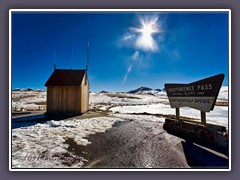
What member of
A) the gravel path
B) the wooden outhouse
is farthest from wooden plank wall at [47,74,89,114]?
the gravel path

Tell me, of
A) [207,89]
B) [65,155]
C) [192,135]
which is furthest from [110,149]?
[207,89]

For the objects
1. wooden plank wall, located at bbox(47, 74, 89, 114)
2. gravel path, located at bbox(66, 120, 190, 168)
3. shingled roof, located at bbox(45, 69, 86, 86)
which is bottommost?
gravel path, located at bbox(66, 120, 190, 168)

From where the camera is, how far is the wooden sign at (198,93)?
13.2 ft

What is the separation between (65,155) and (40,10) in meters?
3.73

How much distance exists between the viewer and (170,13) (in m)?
3.53

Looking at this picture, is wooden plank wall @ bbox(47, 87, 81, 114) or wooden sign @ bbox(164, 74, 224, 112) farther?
wooden plank wall @ bbox(47, 87, 81, 114)

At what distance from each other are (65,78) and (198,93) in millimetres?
9432

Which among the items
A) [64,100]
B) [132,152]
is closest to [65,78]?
[64,100]

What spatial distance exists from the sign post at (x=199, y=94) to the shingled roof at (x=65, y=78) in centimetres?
716

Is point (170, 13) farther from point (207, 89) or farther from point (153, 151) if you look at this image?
point (153, 151)

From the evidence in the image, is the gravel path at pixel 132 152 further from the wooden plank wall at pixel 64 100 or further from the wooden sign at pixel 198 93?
the wooden plank wall at pixel 64 100

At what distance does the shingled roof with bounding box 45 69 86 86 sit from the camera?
1027cm

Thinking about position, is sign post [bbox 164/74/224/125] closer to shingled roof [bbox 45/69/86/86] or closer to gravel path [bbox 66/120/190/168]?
gravel path [bbox 66/120/190/168]
